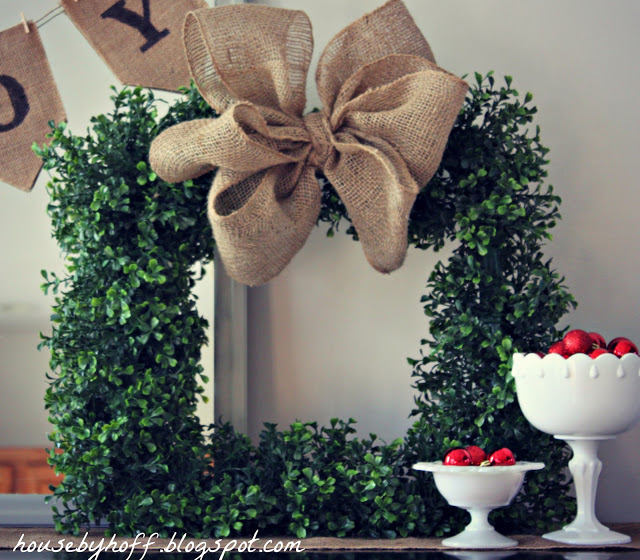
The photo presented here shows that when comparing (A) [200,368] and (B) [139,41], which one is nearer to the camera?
(A) [200,368]

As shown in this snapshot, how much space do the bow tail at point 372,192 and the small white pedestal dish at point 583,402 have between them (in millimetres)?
211

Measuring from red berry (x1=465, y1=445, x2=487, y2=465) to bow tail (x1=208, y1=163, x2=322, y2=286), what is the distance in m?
0.32

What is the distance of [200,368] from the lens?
3.44 ft

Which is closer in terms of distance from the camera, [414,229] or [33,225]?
[414,229]

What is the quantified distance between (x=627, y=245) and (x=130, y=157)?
0.72 m

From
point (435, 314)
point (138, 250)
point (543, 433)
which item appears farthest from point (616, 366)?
point (138, 250)

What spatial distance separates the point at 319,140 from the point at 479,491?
47 cm

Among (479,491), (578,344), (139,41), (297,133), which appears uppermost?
(139,41)

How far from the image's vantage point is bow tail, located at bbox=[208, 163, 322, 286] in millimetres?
947

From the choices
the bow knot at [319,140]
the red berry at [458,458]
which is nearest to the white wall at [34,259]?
the bow knot at [319,140]

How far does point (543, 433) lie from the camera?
3.29 feet

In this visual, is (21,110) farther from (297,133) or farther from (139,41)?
(297,133)

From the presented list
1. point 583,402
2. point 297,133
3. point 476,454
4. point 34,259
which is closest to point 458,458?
point 476,454

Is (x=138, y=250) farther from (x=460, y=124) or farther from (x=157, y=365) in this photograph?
(x=460, y=124)
